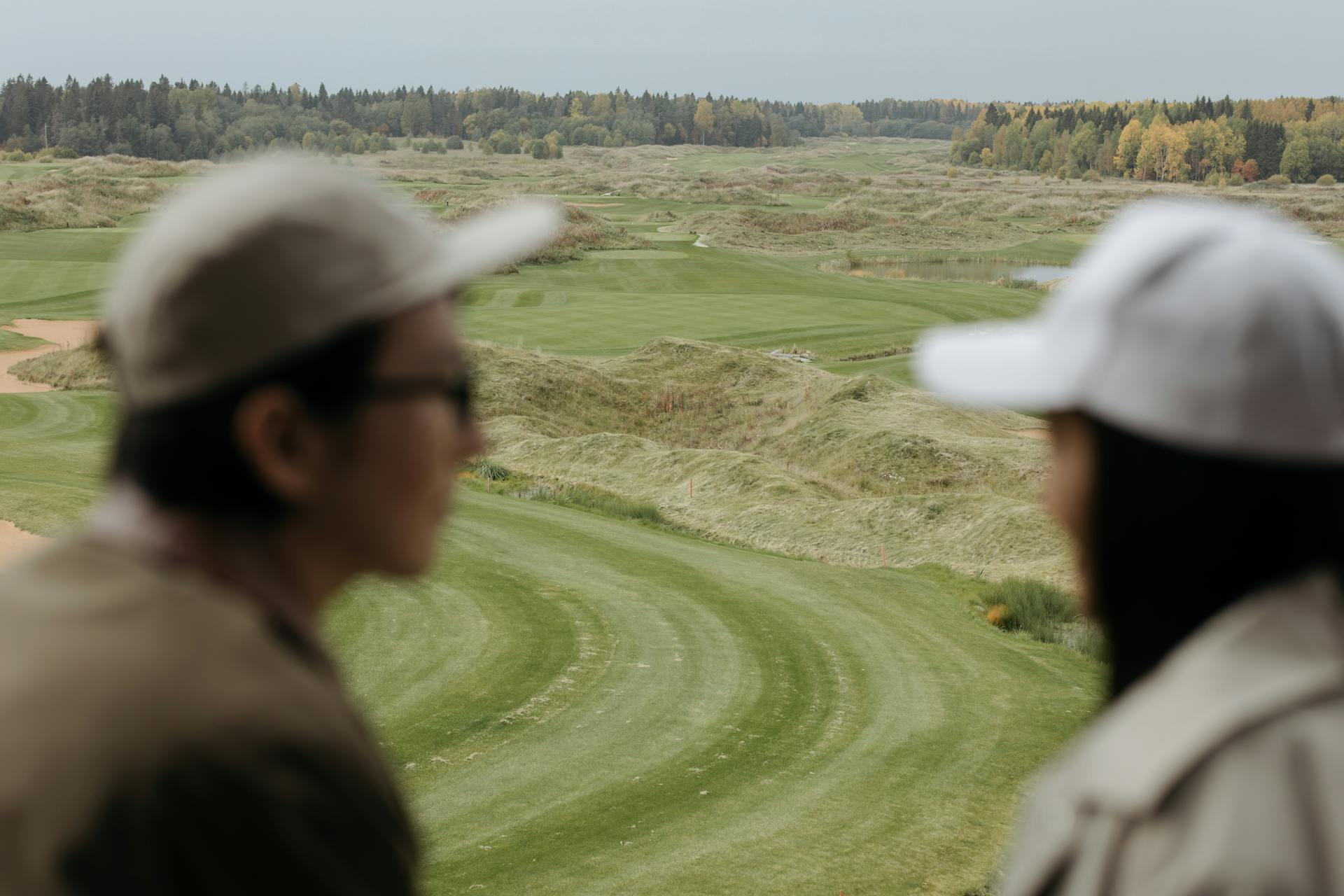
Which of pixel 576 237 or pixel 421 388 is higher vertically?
pixel 421 388

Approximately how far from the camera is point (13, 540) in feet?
50.8

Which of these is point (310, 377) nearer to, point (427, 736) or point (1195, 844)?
point (1195, 844)

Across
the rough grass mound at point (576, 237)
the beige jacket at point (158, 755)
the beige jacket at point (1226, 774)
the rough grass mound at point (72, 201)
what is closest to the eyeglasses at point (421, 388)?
the beige jacket at point (158, 755)

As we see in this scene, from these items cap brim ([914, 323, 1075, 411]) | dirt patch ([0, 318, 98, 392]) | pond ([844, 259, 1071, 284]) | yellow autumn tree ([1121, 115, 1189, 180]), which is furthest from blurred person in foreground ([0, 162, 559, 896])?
yellow autumn tree ([1121, 115, 1189, 180])

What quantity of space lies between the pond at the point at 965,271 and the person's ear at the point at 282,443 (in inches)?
2863

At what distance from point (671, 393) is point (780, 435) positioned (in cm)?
541

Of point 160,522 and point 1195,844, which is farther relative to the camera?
point 160,522

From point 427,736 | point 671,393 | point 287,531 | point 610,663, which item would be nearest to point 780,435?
point 671,393

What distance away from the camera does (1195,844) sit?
1578 millimetres

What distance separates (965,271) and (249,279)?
3272 inches

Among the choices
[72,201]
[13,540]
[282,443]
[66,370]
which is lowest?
[66,370]

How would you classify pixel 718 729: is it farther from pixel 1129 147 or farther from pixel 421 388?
pixel 1129 147

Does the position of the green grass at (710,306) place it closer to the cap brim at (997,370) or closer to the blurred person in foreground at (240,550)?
the cap brim at (997,370)

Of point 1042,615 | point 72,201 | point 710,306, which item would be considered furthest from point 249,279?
point 72,201
